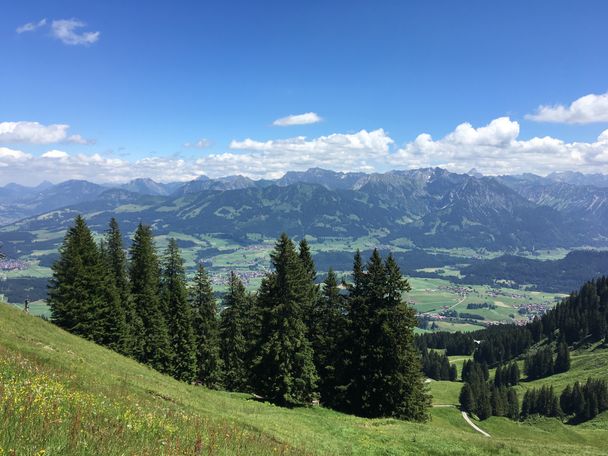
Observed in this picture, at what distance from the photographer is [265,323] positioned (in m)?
40.8

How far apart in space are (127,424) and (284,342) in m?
29.7

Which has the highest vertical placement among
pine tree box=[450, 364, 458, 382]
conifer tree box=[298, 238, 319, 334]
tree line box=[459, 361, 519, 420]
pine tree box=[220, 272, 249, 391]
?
conifer tree box=[298, 238, 319, 334]

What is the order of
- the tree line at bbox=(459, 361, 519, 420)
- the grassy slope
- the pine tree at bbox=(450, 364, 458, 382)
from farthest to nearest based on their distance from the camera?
1. the pine tree at bbox=(450, 364, 458, 382)
2. the tree line at bbox=(459, 361, 519, 420)
3. the grassy slope

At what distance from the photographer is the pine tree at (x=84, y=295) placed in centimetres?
4538

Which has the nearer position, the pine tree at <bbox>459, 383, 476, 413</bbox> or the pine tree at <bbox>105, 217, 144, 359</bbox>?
the pine tree at <bbox>105, 217, 144, 359</bbox>

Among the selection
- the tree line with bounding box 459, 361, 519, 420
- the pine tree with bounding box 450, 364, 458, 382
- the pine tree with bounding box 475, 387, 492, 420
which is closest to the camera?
the pine tree with bounding box 475, 387, 492, 420

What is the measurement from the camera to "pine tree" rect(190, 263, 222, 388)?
55.5 metres

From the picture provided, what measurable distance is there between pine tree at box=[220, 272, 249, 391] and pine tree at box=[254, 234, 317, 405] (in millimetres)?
16620

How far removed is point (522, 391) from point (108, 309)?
127957mm

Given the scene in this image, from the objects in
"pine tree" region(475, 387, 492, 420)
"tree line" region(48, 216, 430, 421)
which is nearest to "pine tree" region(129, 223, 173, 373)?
"tree line" region(48, 216, 430, 421)

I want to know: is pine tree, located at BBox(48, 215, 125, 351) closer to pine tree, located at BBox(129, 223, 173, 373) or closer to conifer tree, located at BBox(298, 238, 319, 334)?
pine tree, located at BBox(129, 223, 173, 373)

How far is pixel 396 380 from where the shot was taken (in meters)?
39.7

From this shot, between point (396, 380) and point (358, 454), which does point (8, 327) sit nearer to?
point (358, 454)

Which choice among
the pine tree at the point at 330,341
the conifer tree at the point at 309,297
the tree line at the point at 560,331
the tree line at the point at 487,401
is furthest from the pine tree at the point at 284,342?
the tree line at the point at 560,331
